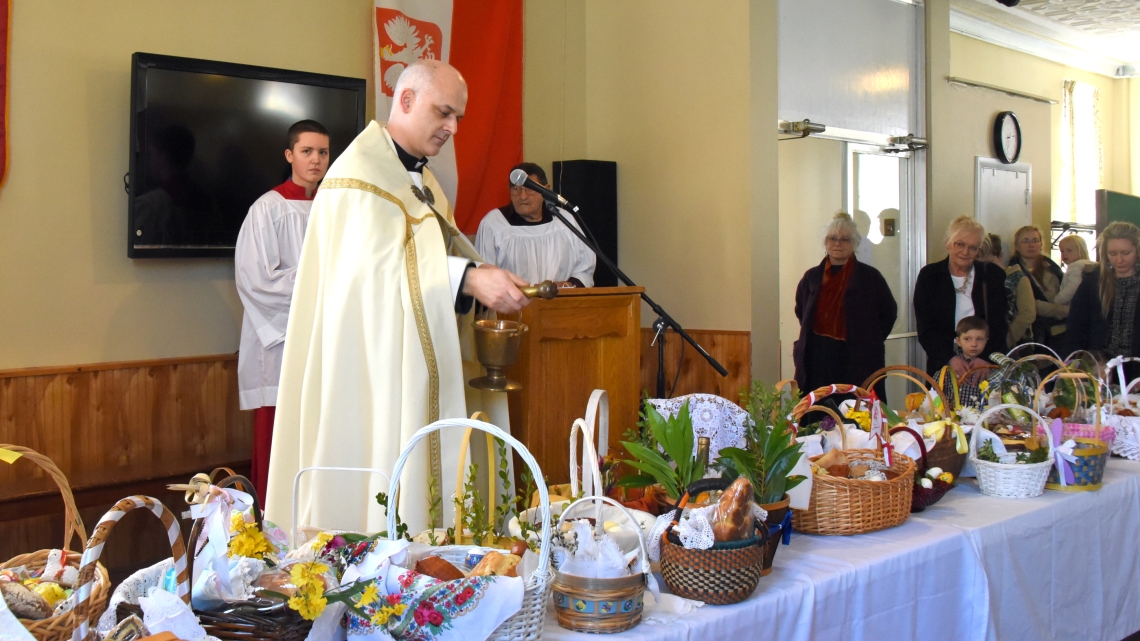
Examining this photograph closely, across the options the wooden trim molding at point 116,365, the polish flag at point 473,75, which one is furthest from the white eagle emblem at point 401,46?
the wooden trim molding at point 116,365

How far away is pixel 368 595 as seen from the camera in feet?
4.88

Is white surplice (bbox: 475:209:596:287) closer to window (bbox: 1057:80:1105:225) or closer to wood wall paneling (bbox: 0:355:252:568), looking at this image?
wood wall paneling (bbox: 0:355:252:568)

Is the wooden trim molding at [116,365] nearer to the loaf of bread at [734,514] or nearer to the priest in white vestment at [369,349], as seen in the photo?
the priest in white vestment at [369,349]

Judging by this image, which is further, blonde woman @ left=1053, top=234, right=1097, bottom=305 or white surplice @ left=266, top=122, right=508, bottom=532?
blonde woman @ left=1053, top=234, right=1097, bottom=305

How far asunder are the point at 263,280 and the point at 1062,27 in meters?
8.36

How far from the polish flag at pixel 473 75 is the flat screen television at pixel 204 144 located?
595 mm

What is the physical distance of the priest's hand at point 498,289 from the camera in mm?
2518

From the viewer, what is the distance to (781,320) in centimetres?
559

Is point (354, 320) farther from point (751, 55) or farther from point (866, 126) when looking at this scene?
point (866, 126)

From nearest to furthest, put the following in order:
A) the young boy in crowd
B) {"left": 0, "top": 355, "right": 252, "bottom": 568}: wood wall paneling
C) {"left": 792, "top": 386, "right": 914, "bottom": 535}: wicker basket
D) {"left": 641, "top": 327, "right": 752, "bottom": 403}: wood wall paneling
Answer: {"left": 792, "top": 386, "right": 914, "bottom": 535}: wicker basket, {"left": 0, "top": 355, "right": 252, "bottom": 568}: wood wall paneling, the young boy in crowd, {"left": 641, "top": 327, "right": 752, "bottom": 403}: wood wall paneling

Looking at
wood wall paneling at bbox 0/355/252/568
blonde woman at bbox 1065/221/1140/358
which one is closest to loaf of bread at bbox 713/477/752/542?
wood wall paneling at bbox 0/355/252/568

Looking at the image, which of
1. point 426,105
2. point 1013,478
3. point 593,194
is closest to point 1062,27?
point 593,194

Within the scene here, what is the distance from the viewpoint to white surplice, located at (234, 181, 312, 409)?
4.06 m

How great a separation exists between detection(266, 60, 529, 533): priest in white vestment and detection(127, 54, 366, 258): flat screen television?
5.59ft
